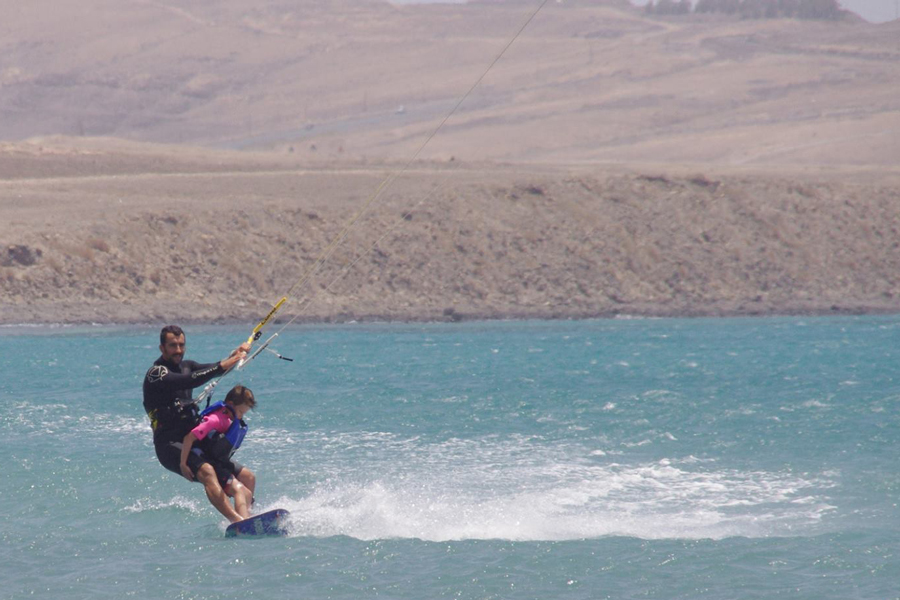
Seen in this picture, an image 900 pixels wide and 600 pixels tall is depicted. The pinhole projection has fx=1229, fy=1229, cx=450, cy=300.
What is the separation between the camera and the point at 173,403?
9.90m

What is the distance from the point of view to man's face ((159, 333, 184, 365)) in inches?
378

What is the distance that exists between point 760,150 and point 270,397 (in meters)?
57.9

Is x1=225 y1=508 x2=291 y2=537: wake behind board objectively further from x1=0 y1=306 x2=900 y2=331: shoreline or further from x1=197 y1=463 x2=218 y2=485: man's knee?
x1=0 y1=306 x2=900 y2=331: shoreline

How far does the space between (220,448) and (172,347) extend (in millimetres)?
998

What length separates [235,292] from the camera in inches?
1371

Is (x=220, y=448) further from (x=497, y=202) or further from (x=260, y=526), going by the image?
(x=497, y=202)

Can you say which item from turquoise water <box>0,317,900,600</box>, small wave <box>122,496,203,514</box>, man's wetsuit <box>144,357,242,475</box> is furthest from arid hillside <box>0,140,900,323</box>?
man's wetsuit <box>144,357,242,475</box>

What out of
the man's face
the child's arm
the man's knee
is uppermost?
the man's face

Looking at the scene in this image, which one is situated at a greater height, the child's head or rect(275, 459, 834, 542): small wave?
the child's head

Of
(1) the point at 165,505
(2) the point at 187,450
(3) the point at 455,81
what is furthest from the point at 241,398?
(3) the point at 455,81

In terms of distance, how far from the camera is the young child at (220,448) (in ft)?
32.7

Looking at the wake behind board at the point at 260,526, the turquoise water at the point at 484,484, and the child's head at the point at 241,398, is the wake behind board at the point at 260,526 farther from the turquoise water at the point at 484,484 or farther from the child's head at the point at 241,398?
the child's head at the point at 241,398

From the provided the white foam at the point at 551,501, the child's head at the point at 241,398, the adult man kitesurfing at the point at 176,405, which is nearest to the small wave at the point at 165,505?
the white foam at the point at 551,501

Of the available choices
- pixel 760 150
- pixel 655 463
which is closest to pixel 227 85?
pixel 760 150
